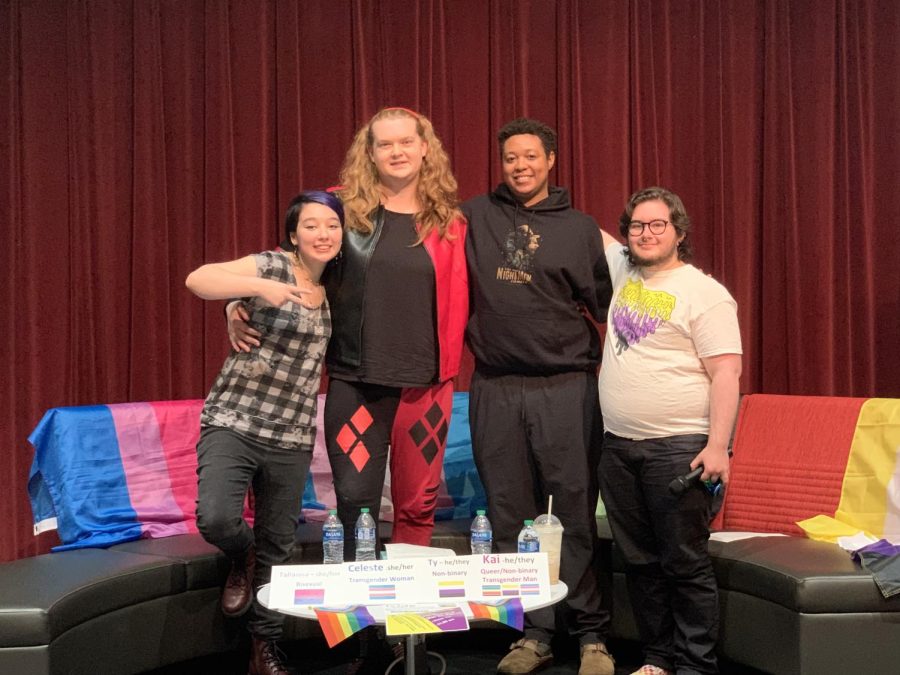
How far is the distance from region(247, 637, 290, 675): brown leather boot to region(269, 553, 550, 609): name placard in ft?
2.39

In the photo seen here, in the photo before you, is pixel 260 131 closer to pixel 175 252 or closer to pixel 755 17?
pixel 175 252

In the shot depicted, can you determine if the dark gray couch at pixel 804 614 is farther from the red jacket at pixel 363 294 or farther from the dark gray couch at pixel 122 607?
the red jacket at pixel 363 294

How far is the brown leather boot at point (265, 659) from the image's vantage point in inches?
117

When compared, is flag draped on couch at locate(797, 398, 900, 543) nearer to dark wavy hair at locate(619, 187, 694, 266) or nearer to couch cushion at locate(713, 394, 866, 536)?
couch cushion at locate(713, 394, 866, 536)

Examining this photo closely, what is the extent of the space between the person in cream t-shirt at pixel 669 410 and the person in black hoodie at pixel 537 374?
13 cm

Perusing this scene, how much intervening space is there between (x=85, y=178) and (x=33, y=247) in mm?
384

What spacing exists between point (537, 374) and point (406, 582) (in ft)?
3.16

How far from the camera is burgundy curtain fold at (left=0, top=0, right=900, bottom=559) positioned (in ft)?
14.0

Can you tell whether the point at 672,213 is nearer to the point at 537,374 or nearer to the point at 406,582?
the point at 537,374

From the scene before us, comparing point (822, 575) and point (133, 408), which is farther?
point (133, 408)

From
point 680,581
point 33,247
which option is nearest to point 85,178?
point 33,247

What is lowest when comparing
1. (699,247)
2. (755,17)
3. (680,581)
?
(680,581)

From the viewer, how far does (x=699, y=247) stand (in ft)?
14.4

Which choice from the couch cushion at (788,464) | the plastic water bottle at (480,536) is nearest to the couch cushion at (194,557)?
the plastic water bottle at (480,536)
